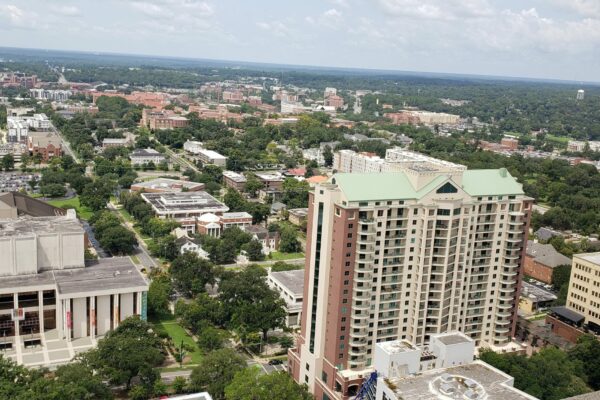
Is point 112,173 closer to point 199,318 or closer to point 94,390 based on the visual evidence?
point 199,318

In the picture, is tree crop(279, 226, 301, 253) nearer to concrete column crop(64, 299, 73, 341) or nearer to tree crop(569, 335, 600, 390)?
concrete column crop(64, 299, 73, 341)

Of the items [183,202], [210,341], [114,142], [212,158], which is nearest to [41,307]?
[210,341]

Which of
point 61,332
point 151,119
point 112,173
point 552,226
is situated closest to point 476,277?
point 61,332

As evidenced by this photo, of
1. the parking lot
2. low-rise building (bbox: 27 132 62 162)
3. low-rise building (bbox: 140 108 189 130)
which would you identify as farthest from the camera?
low-rise building (bbox: 140 108 189 130)

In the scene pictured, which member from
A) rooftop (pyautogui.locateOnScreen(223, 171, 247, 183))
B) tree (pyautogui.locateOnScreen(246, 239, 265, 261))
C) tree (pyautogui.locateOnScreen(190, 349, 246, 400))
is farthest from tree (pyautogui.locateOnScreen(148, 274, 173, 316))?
rooftop (pyautogui.locateOnScreen(223, 171, 247, 183))

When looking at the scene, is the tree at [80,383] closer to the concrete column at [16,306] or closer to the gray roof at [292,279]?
the concrete column at [16,306]

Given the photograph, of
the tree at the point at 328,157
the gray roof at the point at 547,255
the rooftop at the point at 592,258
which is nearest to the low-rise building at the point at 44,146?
the tree at the point at 328,157
